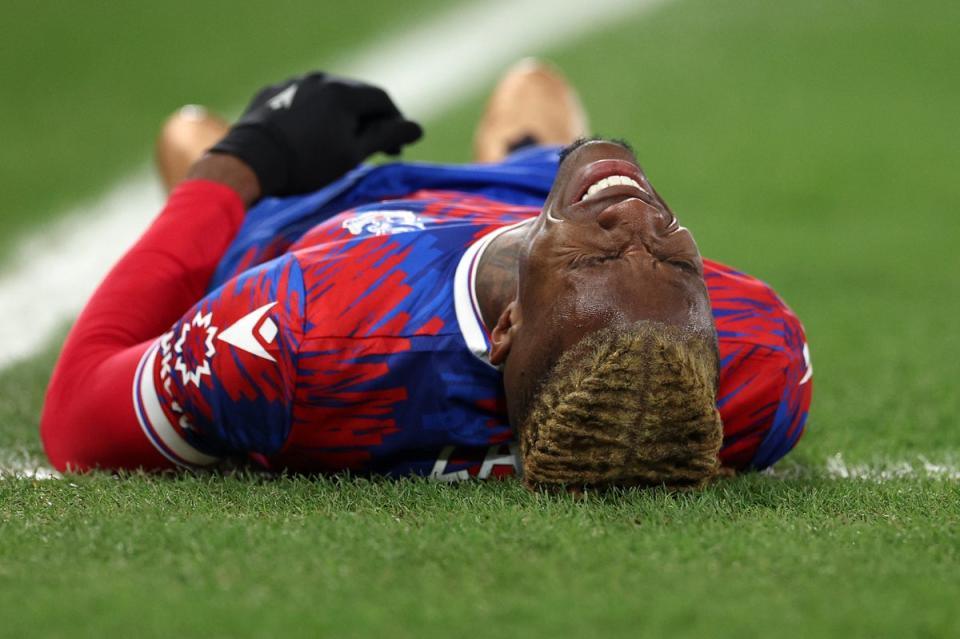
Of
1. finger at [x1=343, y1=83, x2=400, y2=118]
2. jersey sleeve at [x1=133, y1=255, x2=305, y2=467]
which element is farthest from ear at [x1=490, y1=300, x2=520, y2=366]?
finger at [x1=343, y1=83, x2=400, y2=118]

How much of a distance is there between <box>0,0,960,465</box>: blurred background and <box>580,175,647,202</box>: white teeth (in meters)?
0.85

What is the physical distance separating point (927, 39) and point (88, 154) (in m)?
5.47

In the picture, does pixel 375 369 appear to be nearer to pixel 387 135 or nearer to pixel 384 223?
pixel 384 223

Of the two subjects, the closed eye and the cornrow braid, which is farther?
the closed eye

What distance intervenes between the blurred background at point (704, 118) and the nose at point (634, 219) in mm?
849

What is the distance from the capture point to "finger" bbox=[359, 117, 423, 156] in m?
3.16

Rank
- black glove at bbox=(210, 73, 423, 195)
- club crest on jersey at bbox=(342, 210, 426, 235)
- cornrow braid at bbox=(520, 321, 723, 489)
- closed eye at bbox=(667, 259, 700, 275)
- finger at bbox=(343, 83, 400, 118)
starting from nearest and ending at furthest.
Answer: cornrow braid at bbox=(520, 321, 723, 489) < closed eye at bbox=(667, 259, 700, 275) < club crest on jersey at bbox=(342, 210, 426, 235) < black glove at bbox=(210, 73, 423, 195) < finger at bbox=(343, 83, 400, 118)

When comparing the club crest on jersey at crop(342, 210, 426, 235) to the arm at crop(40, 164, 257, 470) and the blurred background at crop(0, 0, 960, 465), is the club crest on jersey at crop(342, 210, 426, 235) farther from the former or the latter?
the blurred background at crop(0, 0, 960, 465)

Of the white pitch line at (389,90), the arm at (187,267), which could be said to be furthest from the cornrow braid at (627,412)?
the white pitch line at (389,90)

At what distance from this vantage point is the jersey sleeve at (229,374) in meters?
2.17

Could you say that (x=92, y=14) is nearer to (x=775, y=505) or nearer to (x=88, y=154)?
(x=88, y=154)

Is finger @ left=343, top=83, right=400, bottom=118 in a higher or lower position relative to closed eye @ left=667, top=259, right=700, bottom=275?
higher

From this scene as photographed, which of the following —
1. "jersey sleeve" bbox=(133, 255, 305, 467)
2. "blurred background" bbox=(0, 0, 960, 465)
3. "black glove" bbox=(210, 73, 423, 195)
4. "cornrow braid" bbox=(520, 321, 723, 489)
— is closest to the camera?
"cornrow braid" bbox=(520, 321, 723, 489)

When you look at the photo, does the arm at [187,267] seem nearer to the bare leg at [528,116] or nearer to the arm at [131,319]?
the arm at [131,319]
